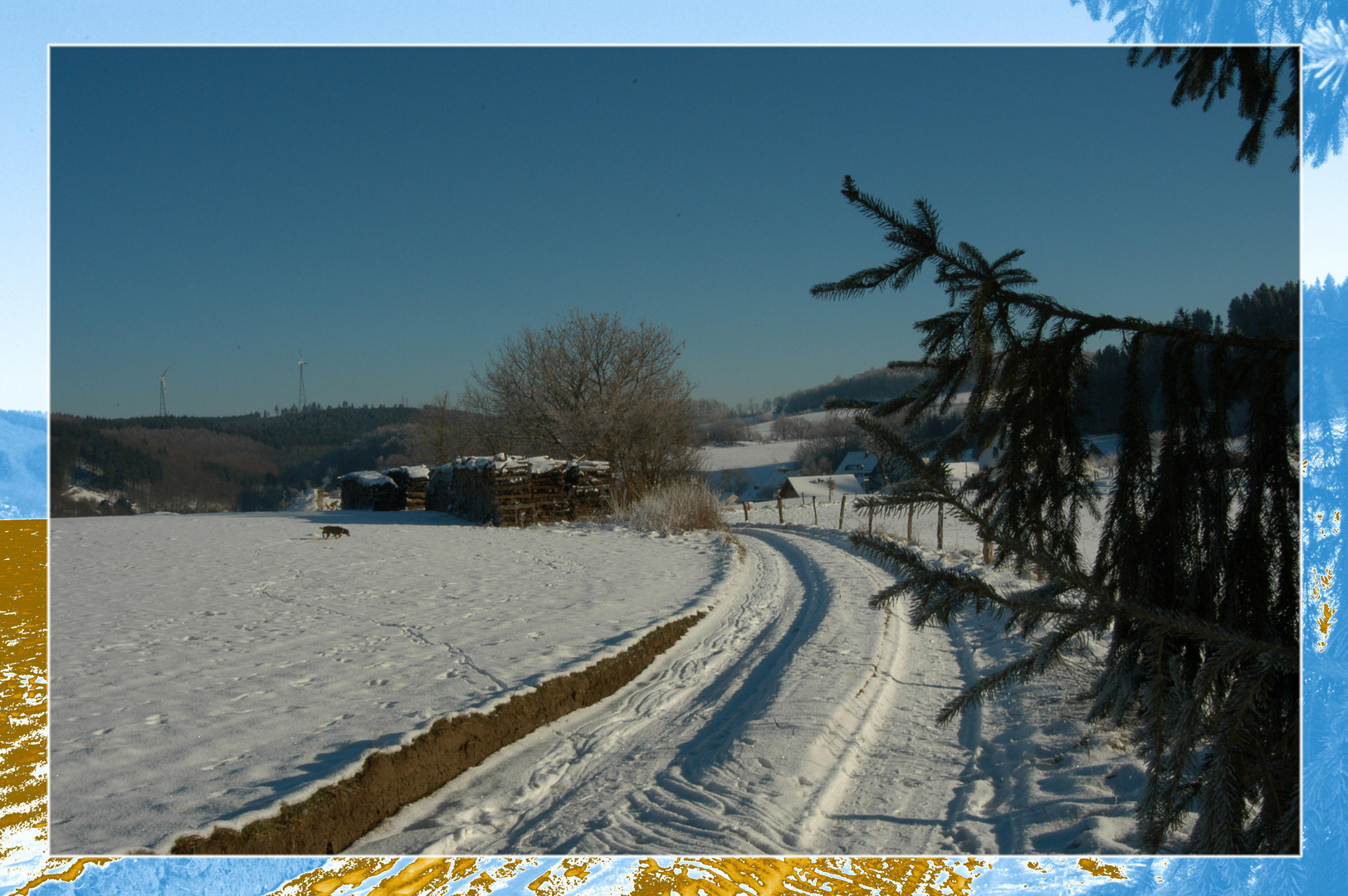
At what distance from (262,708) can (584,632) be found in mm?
2235

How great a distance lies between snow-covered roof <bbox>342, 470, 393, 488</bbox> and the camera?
20625 millimetres

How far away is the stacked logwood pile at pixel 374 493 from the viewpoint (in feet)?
68.2

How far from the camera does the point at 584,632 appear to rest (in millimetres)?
5070

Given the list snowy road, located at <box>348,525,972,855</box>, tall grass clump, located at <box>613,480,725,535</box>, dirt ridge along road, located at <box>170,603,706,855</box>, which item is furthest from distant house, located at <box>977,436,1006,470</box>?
tall grass clump, located at <box>613,480,725,535</box>

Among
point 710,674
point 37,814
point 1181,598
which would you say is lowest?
point 710,674

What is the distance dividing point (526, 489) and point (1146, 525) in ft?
46.8

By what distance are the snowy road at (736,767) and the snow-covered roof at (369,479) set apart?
18065 mm

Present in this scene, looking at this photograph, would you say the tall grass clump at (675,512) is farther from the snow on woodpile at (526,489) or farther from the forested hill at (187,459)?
the forested hill at (187,459)

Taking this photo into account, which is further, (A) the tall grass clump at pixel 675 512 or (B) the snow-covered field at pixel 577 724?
(A) the tall grass clump at pixel 675 512

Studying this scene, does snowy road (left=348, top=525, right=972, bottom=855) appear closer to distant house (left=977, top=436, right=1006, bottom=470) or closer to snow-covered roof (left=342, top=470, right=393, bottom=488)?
distant house (left=977, top=436, right=1006, bottom=470)

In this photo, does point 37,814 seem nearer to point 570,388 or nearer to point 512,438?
point 570,388

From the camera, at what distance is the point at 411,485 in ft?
70.1

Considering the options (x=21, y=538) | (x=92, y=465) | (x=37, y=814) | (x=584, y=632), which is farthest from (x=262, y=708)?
(x=92, y=465)

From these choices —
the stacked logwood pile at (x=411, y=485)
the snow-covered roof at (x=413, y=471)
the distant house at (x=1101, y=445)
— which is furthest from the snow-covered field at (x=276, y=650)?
the snow-covered roof at (x=413, y=471)
